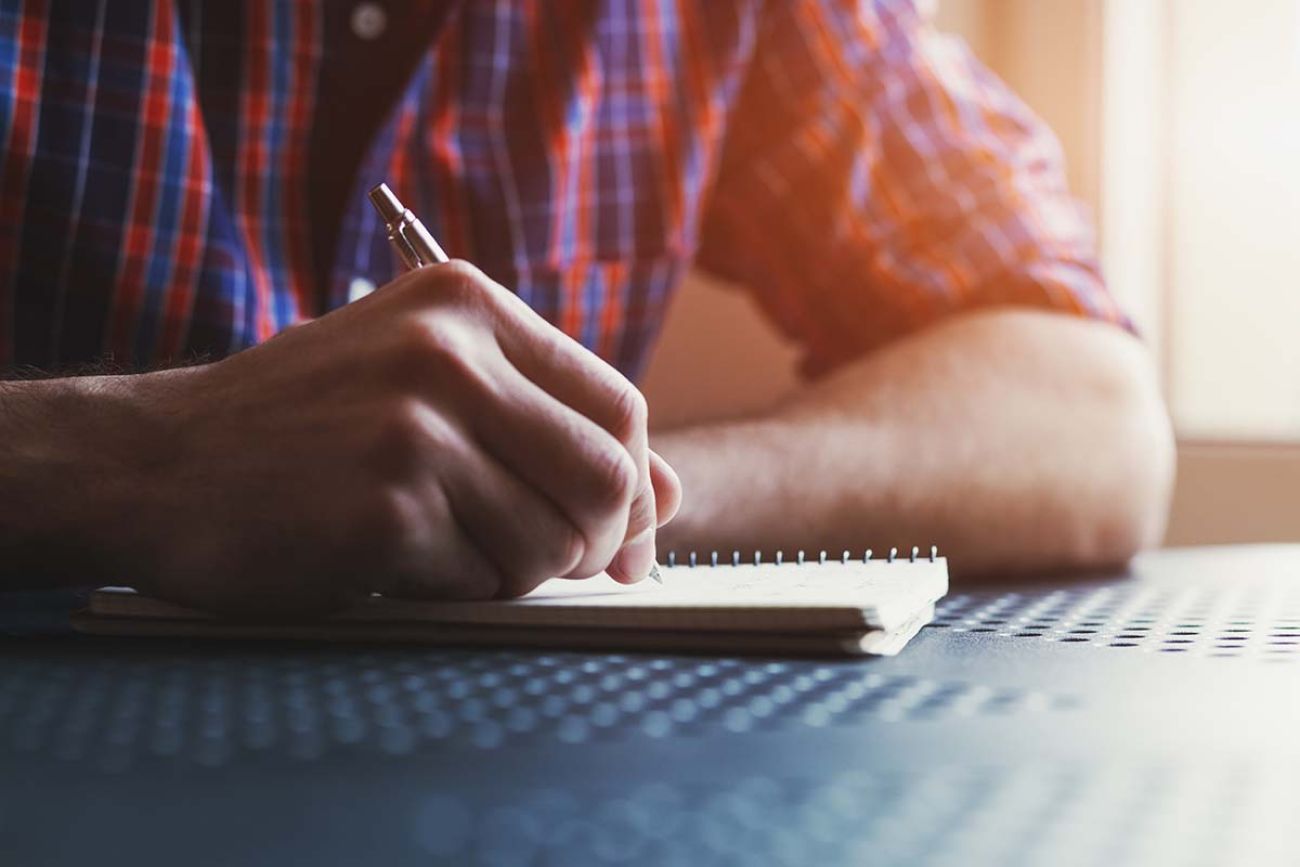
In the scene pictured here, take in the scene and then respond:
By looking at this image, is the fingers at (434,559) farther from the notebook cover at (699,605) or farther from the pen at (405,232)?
the pen at (405,232)

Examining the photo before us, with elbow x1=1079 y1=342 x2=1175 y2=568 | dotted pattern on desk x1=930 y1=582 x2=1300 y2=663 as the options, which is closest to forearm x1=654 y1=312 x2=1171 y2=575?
elbow x1=1079 y1=342 x2=1175 y2=568

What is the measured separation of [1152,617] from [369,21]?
775 millimetres

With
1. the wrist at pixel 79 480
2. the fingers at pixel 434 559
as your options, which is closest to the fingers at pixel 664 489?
the fingers at pixel 434 559

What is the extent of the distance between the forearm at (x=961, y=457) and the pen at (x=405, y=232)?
0.32m

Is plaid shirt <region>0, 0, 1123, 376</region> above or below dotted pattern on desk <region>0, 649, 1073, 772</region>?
above

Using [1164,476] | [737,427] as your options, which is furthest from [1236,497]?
[737,427]

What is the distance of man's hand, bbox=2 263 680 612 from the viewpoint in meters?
0.54

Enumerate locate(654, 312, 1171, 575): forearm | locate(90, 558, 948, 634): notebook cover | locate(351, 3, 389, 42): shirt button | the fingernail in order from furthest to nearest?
locate(351, 3, 389, 42): shirt button → locate(654, 312, 1171, 575): forearm → the fingernail → locate(90, 558, 948, 634): notebook cover

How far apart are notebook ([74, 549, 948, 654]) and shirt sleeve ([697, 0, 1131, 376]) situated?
0.71 meters

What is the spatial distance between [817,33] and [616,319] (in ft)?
1.12

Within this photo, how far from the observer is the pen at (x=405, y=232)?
65cm

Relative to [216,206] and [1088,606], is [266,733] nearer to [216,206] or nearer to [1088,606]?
[1088,606]

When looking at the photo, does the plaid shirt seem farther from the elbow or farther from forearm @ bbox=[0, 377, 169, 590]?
forearm @ bbox=[0, 377, 169, 590]

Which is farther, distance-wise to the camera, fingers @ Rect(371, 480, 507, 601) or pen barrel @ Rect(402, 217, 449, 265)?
pen barrel @ Rect(402, 217, 449, 265)
